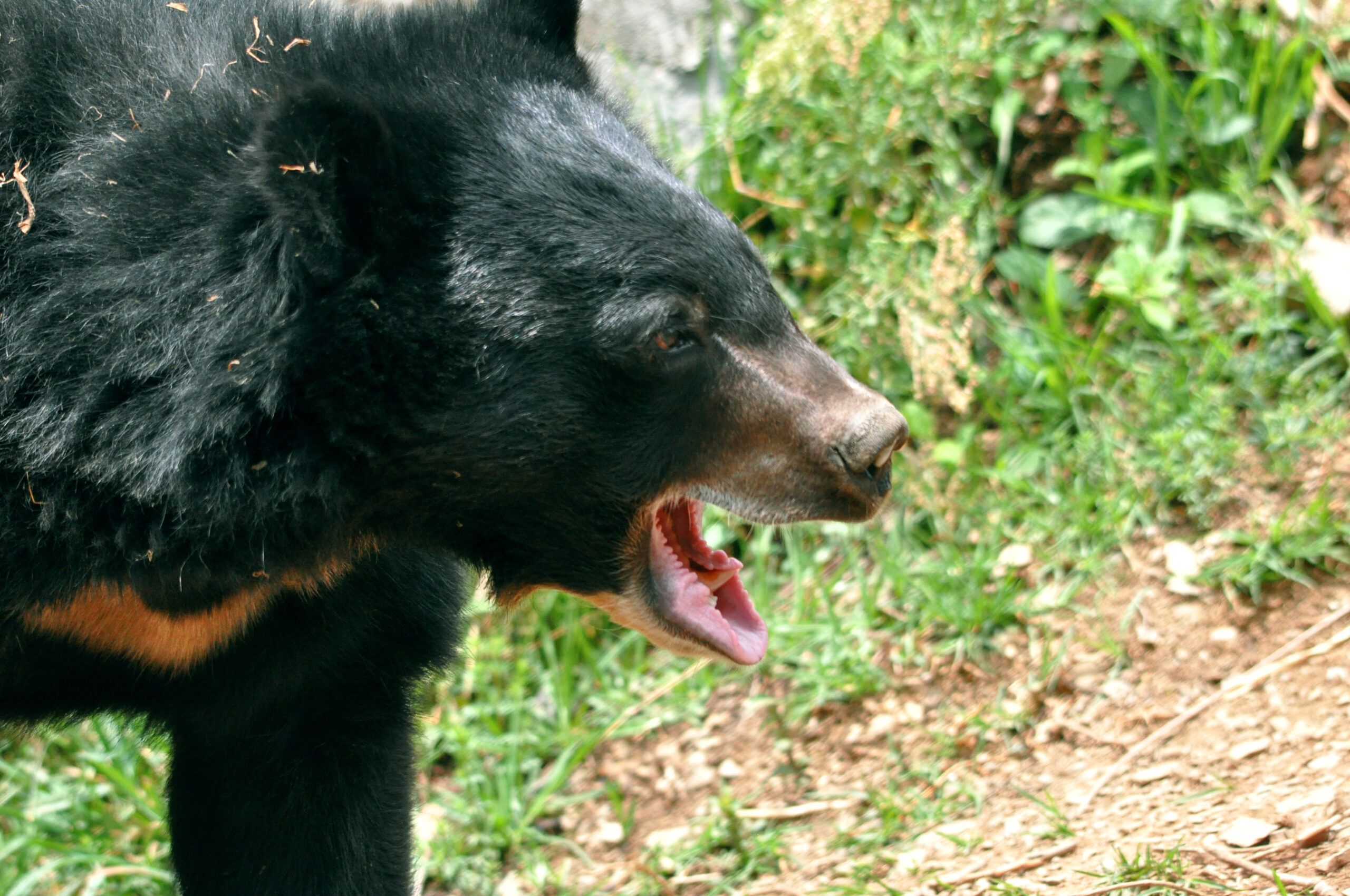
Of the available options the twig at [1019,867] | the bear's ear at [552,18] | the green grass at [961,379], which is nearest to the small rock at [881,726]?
the green grass at [961,379]

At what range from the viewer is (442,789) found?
429cm

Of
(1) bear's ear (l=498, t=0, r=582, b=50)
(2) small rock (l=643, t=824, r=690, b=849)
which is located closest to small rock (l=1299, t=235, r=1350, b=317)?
(2) small rock (l=643, t=824, r=690, b=849)

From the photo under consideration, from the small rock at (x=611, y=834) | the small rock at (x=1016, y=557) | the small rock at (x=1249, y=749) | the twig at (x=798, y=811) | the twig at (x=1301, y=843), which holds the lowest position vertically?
the small rock at (x=611, y=834)

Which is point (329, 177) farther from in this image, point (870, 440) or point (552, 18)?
point (870, 440)

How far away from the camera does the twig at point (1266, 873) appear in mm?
2418

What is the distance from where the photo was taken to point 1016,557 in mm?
4234

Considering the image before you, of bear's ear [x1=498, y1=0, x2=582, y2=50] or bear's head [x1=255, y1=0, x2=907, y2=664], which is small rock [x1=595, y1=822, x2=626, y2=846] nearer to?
bear's head [x1=255, y1=0, x2=907, y2=664]

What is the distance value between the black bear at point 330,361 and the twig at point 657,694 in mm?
1470

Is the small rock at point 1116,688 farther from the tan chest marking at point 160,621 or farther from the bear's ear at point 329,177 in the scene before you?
the bear's ear at point 329,177

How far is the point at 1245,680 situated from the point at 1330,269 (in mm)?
1601

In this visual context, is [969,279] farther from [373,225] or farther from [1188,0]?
[373,225]

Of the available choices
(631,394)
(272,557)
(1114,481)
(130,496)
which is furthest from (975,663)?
(130,496)

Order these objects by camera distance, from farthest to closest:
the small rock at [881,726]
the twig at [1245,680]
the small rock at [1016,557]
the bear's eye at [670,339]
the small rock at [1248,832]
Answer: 1. the small rock at [1016,557]
2. the small rock at [881,726]
3. the twig at [1245,680]
4. the small rock at [1248,832]
5. the bear's eye at [670,339]

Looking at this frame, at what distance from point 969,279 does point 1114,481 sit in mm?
910
